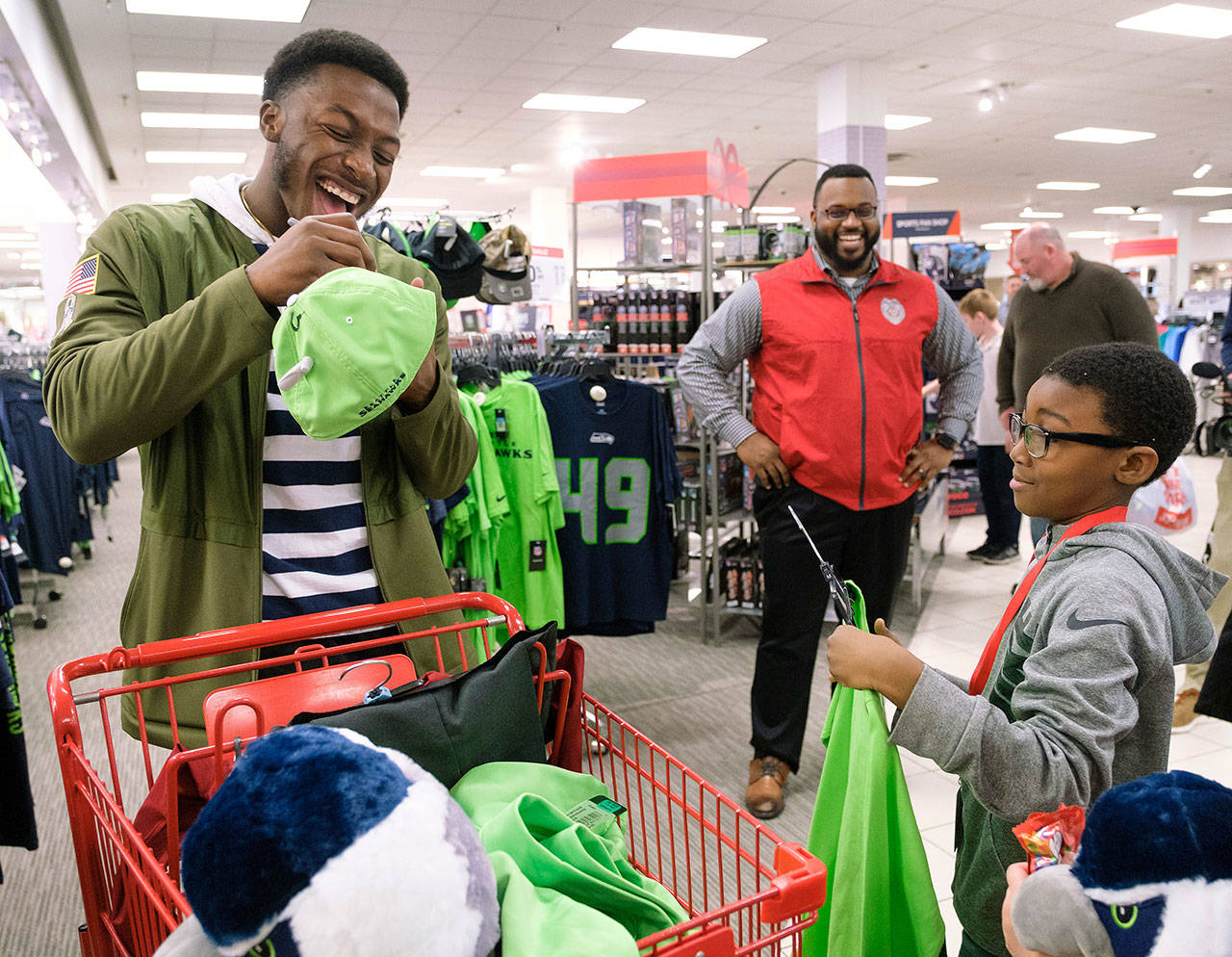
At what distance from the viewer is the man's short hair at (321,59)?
4.36ft

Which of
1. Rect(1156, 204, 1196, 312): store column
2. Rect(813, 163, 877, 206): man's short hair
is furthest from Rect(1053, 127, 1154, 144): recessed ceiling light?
Rect(813, 163, 877, 206): man's short hair

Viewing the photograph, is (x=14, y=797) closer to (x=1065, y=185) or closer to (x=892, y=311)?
(x=892, y=311)

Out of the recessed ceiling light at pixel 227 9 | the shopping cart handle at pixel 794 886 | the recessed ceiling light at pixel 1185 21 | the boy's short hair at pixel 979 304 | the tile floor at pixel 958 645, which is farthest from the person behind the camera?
the recessed ceiling light at pixel 1185 21

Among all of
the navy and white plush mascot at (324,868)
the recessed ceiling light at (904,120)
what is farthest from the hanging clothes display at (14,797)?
the recessed ceiling light at (904,120)

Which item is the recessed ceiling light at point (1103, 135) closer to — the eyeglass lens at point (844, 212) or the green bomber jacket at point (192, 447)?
the eyeglass lens at point (844, 212)

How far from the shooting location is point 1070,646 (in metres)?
1.18

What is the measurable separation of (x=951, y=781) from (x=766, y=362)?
157 centimetres

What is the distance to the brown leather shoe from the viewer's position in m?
3.01

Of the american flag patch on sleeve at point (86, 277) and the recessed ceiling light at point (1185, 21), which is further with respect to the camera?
the recessed ceiling light at point (1185, 21)

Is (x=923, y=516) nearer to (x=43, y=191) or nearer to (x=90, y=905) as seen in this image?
(x=90, y=905)

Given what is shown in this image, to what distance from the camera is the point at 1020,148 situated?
13547mm

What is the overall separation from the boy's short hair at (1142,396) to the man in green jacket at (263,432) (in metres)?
0.91

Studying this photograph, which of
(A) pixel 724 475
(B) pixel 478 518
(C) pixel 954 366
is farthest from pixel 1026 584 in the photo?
(A) pixel 724 475

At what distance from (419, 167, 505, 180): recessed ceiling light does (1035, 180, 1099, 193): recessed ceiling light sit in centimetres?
960
